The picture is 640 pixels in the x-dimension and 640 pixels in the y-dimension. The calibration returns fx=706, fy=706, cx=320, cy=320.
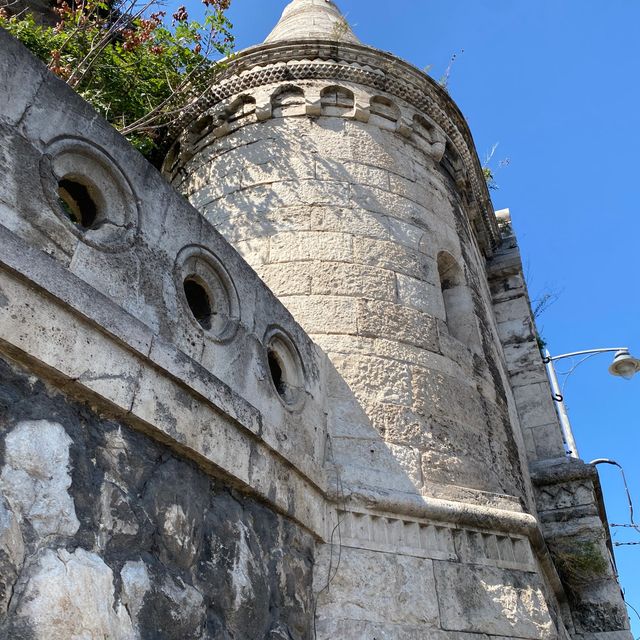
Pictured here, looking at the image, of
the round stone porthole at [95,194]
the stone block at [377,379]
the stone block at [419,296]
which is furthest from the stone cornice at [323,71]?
the round stone porthole at [95,194]

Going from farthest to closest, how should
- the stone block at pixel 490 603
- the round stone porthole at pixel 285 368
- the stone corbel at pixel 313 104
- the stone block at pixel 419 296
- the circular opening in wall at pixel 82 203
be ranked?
the stone corbel at pixel 313 104 → the stone block at pixel 419 296 → the round stone porthole at pixel 285 368 → the stone block at pixel 490 603 → the circular opening in wall at pixel 82 203

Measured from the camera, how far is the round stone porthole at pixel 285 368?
3631 mm

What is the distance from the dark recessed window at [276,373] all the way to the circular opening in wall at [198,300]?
491mm

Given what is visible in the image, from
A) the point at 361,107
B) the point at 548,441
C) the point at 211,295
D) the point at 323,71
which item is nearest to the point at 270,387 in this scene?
the point at 211,295

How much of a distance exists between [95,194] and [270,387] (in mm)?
1232

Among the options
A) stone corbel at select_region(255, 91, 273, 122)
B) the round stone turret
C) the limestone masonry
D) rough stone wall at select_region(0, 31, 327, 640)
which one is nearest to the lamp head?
the limestone masonry

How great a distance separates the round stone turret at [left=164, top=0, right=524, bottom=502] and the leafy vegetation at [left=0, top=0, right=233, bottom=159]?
30cm

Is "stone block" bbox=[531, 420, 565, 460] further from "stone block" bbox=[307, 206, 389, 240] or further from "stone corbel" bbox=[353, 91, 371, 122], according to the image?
"stone corbel" bbox=[353, 91, 371, 122]

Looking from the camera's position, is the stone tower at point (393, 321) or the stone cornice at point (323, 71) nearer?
the stone tower at point (393, 321)

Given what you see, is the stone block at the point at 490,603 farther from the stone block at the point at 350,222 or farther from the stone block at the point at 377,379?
the stone block at the point at 350,222

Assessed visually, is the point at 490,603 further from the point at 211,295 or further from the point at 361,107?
the point at 361,107

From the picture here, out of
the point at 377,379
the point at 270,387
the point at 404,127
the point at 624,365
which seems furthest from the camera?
the point at 624,365

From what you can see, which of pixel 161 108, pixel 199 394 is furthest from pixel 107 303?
pixel 161 108

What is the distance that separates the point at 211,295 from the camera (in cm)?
328
